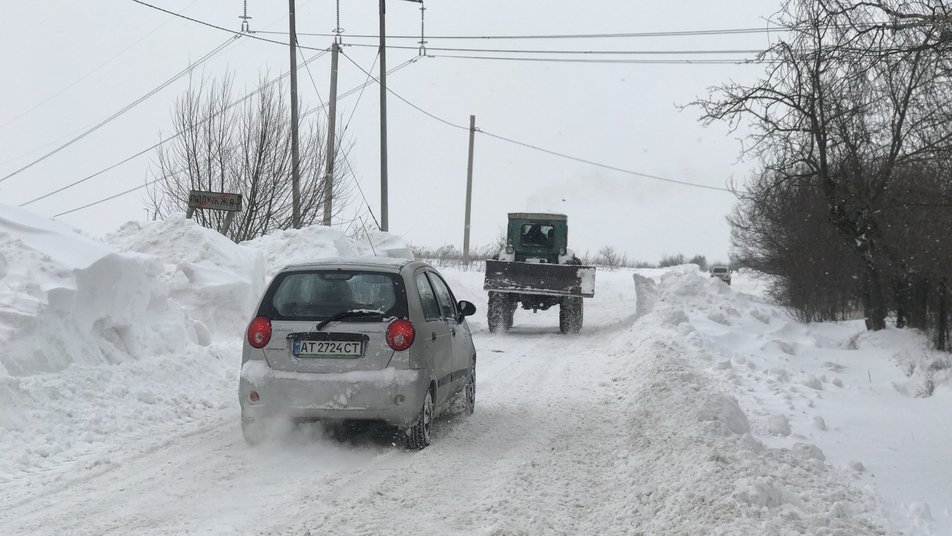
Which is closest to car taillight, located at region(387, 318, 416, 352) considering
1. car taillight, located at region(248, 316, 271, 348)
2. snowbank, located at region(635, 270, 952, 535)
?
car taillight, located at region(248, 316, 271, 348)

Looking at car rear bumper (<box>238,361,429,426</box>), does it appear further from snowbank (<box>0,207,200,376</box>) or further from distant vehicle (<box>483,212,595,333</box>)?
distant vehicle (<box>483,212,595,333</box>)

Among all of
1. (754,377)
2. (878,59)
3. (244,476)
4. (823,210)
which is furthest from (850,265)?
(244,476)

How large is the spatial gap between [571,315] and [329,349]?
12.6 meters

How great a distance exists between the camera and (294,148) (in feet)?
69.7

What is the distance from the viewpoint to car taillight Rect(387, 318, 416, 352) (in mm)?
6898

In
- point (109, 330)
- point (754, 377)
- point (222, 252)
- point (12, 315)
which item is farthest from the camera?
point (222, 252)

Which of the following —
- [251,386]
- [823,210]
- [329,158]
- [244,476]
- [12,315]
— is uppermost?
[329,158]

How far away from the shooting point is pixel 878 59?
7.13 metres

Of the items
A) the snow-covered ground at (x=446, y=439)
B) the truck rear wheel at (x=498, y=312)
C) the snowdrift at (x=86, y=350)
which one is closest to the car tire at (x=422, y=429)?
the snow-covered ground at (x=446, y=439)

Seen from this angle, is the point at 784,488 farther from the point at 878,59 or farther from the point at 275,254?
the point at 275,254

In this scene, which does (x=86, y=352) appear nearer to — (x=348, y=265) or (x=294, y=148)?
(x=348, y=265)

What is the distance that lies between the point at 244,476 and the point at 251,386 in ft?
3.28

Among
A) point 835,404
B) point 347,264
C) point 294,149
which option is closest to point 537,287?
point 294,149

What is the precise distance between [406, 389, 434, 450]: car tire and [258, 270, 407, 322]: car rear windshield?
0.79 m
